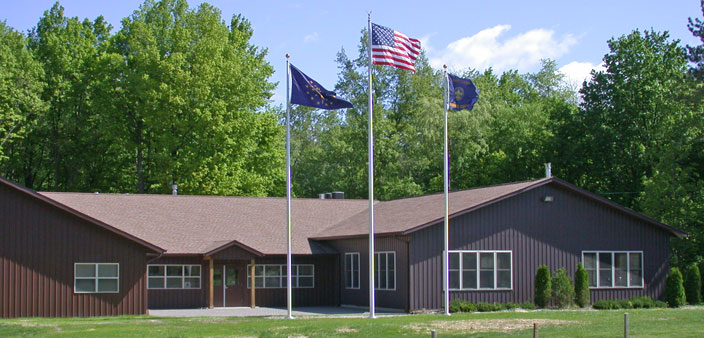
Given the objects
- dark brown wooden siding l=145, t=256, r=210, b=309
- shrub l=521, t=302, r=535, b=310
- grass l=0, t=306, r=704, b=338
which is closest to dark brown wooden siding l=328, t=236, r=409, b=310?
grass l=0, t=306, r=704, b=338

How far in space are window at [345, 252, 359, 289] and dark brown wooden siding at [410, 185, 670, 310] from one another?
4.56m

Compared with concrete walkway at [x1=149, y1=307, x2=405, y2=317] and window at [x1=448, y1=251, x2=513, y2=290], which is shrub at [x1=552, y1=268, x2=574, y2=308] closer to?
window at [x1=448, y1=251, x2=513, y2=290]

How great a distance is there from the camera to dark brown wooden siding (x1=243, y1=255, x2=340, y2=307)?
1396 inches

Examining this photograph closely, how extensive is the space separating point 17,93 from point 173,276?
55.4 feet

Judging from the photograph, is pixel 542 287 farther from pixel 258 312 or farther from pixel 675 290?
pixel 258 312

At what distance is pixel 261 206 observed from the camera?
130ft

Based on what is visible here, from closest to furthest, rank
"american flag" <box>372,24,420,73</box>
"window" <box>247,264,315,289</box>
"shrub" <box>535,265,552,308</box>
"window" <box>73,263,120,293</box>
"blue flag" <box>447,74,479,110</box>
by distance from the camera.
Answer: "american flag" <box>372,24,420,73</box>, "blue flag" <box>447,74,479,110</box>, "window" <box>73,263,120,293</box>, "shrub" <box>535,265,552,308</box>, "window" <box>247,264,315,289</box>

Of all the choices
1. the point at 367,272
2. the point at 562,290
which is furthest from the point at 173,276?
the point at 562,290

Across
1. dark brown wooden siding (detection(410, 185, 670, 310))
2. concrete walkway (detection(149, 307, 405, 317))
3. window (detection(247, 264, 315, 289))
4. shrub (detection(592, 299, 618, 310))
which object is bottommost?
concrete walkway (detection(149, 307, 405, 317))

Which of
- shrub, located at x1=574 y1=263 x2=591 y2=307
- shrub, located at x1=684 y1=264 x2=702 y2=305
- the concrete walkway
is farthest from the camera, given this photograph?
shrub, located at x1=684 y1=264 x2=702 y2=305

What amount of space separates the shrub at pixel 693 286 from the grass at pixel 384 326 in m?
6.68

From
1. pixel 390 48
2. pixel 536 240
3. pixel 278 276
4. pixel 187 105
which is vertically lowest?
pixel 278 276

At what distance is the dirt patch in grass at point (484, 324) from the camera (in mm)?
21766

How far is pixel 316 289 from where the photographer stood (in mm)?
36250
